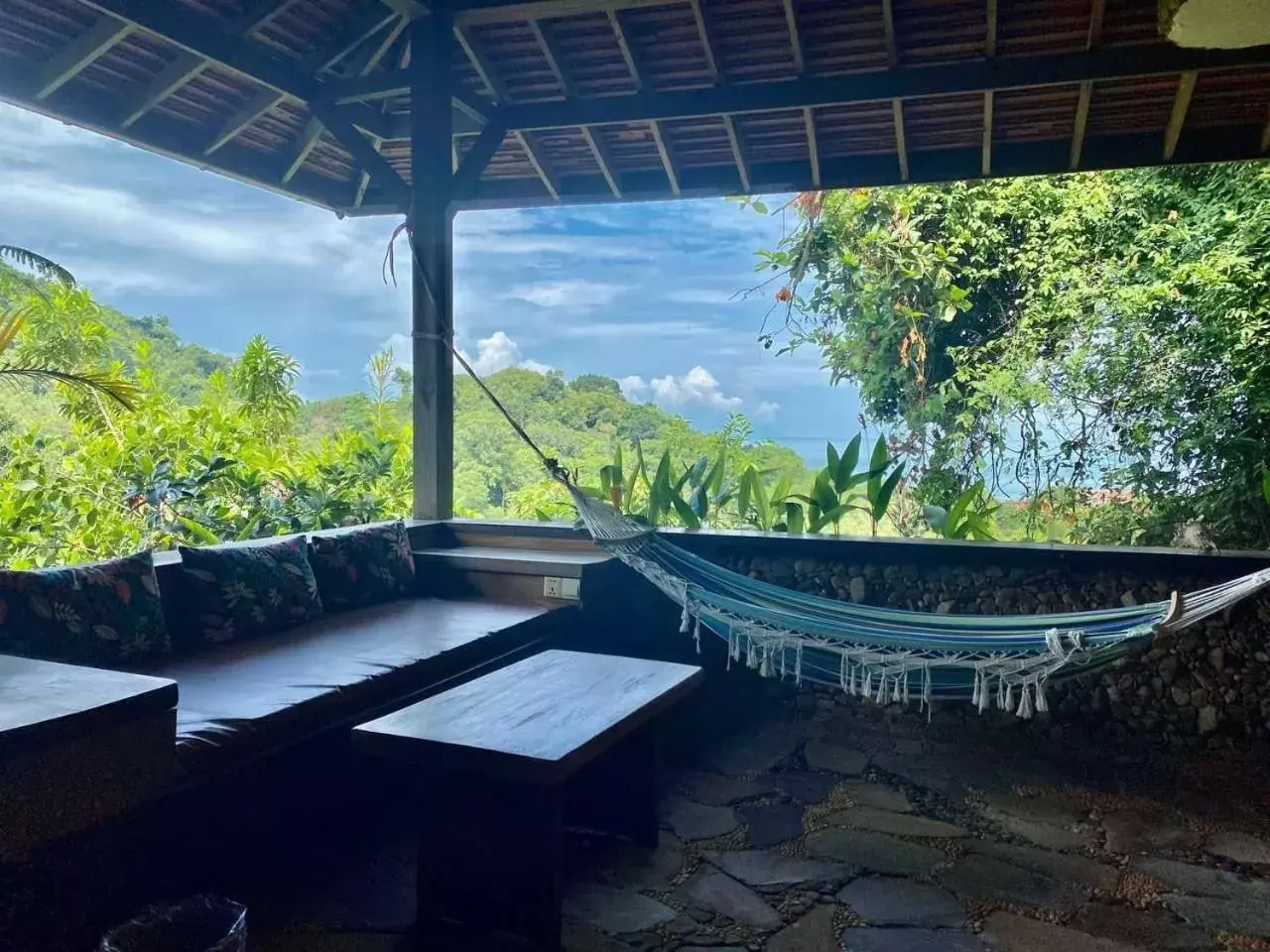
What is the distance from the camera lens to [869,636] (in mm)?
2387

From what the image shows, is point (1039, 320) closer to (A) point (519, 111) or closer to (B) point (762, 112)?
(B) point (762, 112)

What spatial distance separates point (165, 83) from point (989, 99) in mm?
2861

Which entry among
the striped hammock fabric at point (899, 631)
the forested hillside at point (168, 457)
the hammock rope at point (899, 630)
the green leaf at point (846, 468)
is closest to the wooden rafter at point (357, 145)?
the forested hillside at point (168, 457)

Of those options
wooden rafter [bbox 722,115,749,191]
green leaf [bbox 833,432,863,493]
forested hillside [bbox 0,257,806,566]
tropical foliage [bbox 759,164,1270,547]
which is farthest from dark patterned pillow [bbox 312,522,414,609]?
tropical foliage [bbox 759,164,1270,547]

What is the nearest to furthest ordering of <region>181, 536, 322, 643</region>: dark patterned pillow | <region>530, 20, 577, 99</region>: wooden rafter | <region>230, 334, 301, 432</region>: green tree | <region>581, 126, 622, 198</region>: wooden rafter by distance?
<region>181, 536, 322, 643</region>: dark patterned pillow < <region>530, 20, 577, 99</region>: wooden rafter < <region>581, 126, 622, 198</region>: wooden rafter < <region>230, 334, 301, 432</region>: green tree

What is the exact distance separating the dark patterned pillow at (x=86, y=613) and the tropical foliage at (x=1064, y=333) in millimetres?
3448

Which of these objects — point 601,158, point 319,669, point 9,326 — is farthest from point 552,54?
point 319,669

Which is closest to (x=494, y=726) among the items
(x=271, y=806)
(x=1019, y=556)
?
(x=271, y=806)

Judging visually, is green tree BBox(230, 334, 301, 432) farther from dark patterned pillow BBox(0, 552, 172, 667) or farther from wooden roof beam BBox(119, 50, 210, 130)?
dark patterned pillow BBox(0, 552, 172, 667)

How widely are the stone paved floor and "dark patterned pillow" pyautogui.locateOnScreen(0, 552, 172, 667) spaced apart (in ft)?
2.45

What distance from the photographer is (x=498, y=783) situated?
5.77ft

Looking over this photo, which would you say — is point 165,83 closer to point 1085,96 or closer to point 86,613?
point 86,613

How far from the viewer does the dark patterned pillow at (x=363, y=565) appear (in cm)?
283

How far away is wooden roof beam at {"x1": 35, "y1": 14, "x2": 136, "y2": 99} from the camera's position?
2.79 meters
